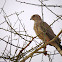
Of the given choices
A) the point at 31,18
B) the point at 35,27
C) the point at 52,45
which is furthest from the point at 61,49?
the point at 31,18

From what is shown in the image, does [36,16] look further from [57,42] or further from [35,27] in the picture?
[57,42]

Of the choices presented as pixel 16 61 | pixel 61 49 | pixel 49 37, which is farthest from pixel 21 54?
pixel 49 37

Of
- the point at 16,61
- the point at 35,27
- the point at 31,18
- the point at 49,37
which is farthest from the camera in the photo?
the point at 31,18

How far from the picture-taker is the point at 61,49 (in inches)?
117

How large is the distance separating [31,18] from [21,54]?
275 centimetres

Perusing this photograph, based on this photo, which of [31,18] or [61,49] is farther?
[31,18]

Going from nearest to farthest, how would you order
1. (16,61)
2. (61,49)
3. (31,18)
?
(16,61) < (61,49) < (31,18)

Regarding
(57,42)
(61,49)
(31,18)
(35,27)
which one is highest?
(31,18)

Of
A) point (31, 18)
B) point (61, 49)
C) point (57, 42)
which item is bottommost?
point (61, 49)

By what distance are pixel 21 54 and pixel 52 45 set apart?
→ 76.6 inches

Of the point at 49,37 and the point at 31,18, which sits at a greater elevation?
the point at 31,18

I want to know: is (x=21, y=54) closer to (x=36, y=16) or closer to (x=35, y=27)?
(x=35, y=27)

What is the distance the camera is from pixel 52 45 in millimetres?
3469

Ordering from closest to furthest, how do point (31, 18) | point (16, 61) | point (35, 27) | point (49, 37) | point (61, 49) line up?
point (16, 61), point (61, 49), point (49, 37), point (35, 27), point (31, 18)
